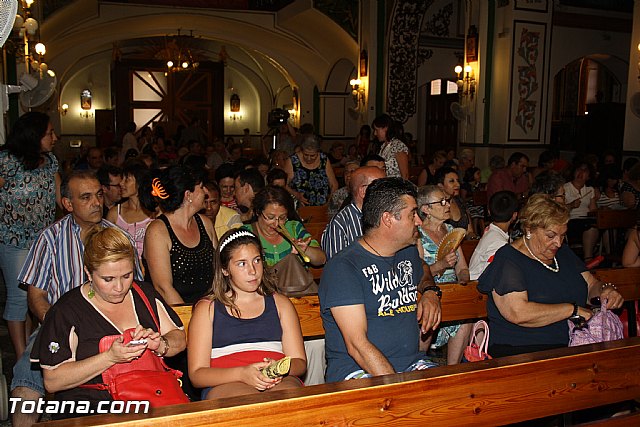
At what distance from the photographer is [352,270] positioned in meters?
2.88

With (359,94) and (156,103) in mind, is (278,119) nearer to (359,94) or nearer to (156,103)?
(359,94)

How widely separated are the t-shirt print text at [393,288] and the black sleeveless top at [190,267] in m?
1.25

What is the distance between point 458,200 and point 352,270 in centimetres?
346

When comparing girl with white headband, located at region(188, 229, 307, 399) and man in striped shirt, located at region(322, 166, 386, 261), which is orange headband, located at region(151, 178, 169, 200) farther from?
man in striped shirt, located at region(322, 166, 386, 261)

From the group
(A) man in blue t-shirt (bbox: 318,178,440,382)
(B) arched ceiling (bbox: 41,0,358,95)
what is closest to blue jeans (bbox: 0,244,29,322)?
(A) man in blue t-shirt (bbox: 318,178,440,382)

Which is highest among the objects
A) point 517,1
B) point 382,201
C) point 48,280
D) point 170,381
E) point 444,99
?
point 517,1

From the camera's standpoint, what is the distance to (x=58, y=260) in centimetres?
337

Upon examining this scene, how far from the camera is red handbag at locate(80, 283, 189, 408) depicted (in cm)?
245

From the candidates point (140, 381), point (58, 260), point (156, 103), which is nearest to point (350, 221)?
point (58, 260)

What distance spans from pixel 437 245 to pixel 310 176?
2.77 m

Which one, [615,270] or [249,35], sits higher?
A: [249,35]

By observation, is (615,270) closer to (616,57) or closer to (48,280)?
(48,280)

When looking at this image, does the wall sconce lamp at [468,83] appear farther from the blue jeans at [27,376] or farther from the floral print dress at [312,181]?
the blue jeans at [27,376]

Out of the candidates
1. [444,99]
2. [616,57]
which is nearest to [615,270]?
[616,57]
